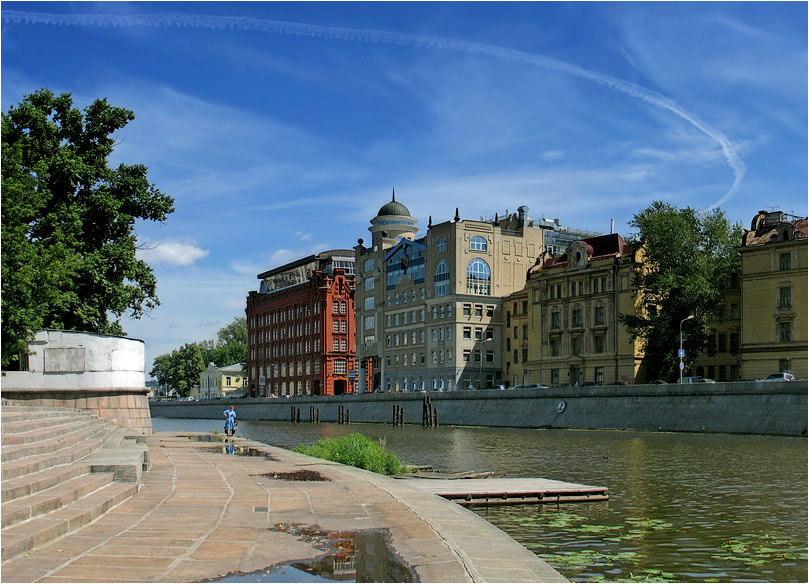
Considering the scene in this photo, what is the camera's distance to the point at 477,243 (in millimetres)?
111188

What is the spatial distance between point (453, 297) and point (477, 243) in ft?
23.5

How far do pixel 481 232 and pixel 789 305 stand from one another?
4389 cm

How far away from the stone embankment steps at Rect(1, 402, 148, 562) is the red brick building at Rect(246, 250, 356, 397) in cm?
11882

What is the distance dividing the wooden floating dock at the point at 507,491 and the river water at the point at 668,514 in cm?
33

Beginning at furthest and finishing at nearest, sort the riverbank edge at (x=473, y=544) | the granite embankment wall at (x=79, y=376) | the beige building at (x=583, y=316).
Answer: the beige building at (x=583, y=316)
the granite embankment wall at (x=79, y=376)
the riverbank edge at (x=473, y=544)

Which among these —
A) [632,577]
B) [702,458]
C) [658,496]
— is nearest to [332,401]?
[702,458]

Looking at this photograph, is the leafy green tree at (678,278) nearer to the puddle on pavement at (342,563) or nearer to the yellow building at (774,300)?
the yellow building at (774,300)

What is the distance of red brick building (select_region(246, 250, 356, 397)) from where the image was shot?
14075 cm

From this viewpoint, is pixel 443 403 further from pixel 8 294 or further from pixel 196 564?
pixel 196 564

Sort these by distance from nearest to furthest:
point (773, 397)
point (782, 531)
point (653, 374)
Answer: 1. point (782, 531)
2. point (773, 397)
3. point (653, 374)

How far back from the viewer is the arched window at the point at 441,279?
112375 mm

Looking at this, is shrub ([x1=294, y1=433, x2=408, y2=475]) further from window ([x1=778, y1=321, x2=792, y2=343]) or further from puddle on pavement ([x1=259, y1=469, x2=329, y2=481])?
window ([x1=778, y1=321, x2=792, y2=343])

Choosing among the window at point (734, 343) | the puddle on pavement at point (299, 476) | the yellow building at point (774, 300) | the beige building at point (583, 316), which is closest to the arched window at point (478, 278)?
the beige building at point (583, 316)

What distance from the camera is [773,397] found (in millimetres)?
57938
